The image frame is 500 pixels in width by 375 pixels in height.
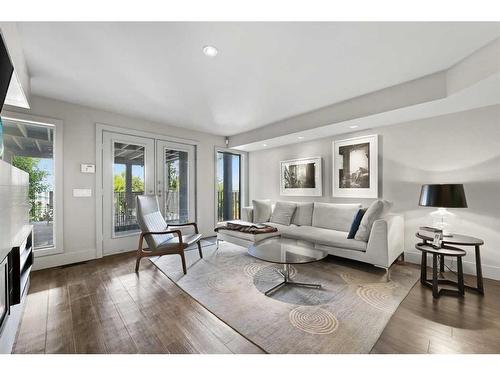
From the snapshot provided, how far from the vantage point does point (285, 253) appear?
2.37 m

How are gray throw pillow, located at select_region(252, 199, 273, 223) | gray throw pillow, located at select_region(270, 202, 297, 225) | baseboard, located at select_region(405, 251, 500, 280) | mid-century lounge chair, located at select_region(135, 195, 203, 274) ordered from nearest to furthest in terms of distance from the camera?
baseboard, located at select_region(405, 251, 500, 280)
mid-century lounge chair, located at select_region(135, 195, 203, 274)
gray throw pillow, located at select_region(270, 202, 297, 225)
gray throw pillow, located at select_region(252, 199, 273, 223)

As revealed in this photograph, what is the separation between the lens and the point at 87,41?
5.77 ft

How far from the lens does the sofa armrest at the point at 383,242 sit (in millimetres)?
2521

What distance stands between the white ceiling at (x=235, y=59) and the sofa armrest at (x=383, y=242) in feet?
5.65

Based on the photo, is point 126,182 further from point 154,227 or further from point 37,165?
point 154,227

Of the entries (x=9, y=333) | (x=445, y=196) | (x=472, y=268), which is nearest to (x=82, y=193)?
(x=9, y=333)

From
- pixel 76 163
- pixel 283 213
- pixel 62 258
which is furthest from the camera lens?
pixel 283 213

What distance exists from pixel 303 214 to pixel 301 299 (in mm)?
2140

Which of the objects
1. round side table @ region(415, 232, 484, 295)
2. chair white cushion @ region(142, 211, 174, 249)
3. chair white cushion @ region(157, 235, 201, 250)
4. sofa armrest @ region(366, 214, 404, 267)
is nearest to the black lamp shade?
round side table @ region(415, 232, 484, 295)

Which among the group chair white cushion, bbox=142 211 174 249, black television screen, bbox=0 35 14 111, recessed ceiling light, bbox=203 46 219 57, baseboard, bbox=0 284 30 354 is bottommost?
baseboard, bbox=0 284 30 354

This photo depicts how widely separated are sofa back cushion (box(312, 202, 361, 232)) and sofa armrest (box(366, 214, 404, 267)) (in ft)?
2.17

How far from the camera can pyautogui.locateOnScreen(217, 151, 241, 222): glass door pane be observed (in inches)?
200

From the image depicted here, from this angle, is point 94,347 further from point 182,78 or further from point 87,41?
point 182,78

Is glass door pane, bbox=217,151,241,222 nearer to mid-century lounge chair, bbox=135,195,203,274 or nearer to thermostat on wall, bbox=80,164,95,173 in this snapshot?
mid-century lounge chair, bbox=135,195,203,274
